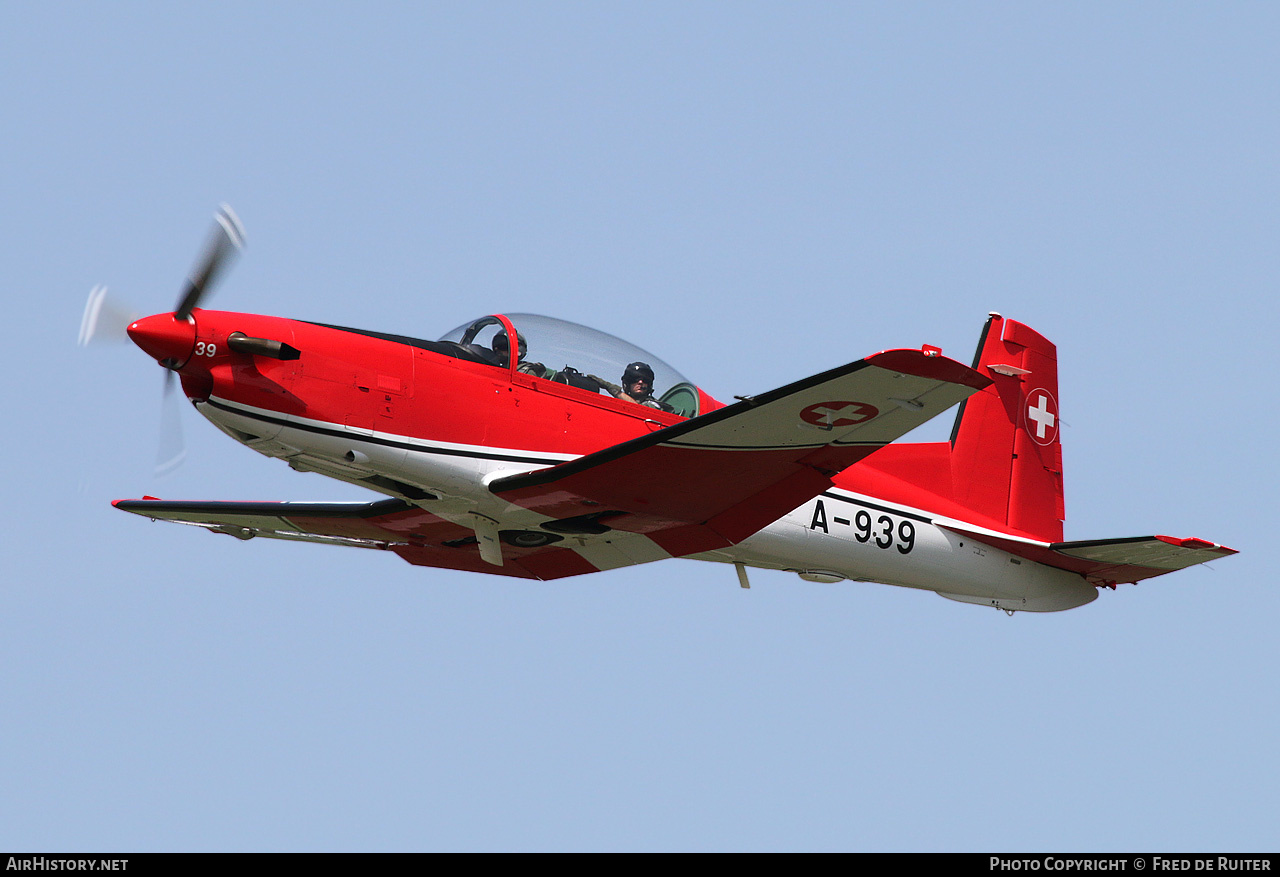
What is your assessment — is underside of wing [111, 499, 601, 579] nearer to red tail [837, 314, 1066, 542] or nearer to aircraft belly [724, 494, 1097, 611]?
aircraft belly [724, 494, 1097, 611]

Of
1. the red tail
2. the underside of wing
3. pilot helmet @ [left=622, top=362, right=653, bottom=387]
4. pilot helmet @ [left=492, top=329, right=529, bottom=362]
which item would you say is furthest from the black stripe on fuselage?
pilot helmet @ [left=492, top=329, right=529, bottom=362]

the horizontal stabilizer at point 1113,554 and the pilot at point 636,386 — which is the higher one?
the pilot at point 636,386

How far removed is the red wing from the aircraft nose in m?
2.91

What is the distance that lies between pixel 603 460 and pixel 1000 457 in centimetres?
640

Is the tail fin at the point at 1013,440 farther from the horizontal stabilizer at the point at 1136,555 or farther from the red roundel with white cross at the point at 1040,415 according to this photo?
the horizontal stabilizer at the point at 1136,555

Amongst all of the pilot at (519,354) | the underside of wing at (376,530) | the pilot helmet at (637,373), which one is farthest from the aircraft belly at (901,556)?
the pilot at (519,354)

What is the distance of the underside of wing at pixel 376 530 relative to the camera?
13.9 m

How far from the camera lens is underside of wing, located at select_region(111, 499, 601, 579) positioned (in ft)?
45.8

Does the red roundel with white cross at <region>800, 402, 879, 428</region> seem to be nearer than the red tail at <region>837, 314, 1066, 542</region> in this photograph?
Yes

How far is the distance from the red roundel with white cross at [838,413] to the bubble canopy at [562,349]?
2.39 m

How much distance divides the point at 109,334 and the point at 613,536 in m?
5.12

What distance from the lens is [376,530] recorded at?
47.2ft
